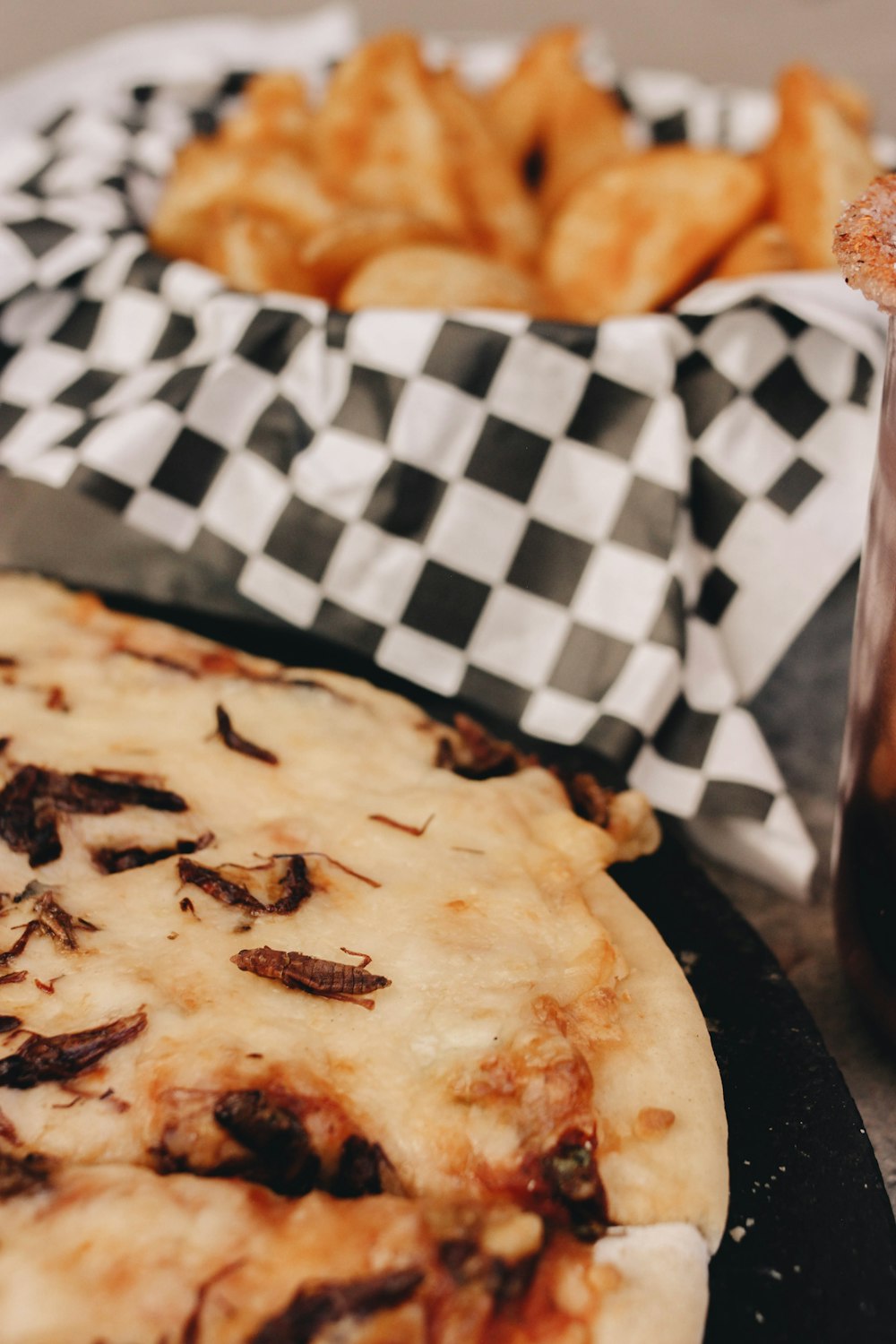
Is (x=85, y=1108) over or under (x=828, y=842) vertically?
over

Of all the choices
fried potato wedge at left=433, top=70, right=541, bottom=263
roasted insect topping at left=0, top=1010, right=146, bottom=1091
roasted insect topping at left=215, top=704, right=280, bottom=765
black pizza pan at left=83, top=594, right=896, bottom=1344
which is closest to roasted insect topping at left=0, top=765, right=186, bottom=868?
roasted insect topping at left=215, top=704, right=280, bottom=765

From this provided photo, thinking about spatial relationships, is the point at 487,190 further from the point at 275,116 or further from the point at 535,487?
the point at 535,487

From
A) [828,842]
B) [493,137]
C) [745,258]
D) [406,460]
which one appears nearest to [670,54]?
[493,137]

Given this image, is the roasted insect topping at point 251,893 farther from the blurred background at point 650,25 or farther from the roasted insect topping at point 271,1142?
the blurred background at point 650,25

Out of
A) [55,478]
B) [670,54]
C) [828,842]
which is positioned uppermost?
[670,54]

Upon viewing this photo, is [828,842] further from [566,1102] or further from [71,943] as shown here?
[71,943]

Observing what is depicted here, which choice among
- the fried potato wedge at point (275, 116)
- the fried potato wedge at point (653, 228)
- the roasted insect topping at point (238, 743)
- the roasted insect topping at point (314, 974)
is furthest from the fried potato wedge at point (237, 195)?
the roasted insect topping at point (314, 974)

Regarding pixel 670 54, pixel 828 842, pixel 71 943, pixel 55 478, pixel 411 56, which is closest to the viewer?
pixel 71 943
